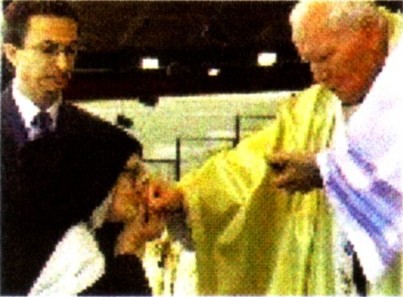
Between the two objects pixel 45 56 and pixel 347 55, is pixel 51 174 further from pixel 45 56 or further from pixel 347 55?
pixel 347 55

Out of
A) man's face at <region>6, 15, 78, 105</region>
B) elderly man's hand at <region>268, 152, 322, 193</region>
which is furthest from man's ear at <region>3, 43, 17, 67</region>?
elderly man's hand at <region>268, 152, 322, 193</region>

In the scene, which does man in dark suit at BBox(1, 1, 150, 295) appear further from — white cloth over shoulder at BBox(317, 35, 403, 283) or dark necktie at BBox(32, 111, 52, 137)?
white cloth over shoulder at BBox(317, 35, 403, 283)

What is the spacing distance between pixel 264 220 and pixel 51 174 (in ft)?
0.67

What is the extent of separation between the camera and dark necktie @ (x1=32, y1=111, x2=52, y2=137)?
1126 millimetres

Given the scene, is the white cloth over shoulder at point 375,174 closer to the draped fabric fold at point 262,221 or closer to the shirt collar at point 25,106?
the draped fabric fold at point 262,221

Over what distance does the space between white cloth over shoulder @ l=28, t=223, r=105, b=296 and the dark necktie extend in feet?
0.29

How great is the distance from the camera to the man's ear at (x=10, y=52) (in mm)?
1127

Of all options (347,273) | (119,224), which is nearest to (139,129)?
(119,224)

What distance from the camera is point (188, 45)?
1.33 metres

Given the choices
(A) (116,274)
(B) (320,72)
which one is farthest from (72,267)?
(B) (320,72)

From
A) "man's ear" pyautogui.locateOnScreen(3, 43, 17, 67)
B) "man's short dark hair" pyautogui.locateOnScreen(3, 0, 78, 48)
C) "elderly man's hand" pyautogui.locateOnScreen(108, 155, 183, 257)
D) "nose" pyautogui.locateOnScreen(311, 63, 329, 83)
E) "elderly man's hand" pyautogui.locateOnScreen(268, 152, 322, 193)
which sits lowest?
"elderly man's hand" pyautogui.locateOnScreen(108, 155, 183, 257)

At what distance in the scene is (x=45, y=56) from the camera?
43.9 inches

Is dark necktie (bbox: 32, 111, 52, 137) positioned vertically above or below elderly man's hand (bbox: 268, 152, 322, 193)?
above

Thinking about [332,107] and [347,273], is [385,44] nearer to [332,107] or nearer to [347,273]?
[332,107]
